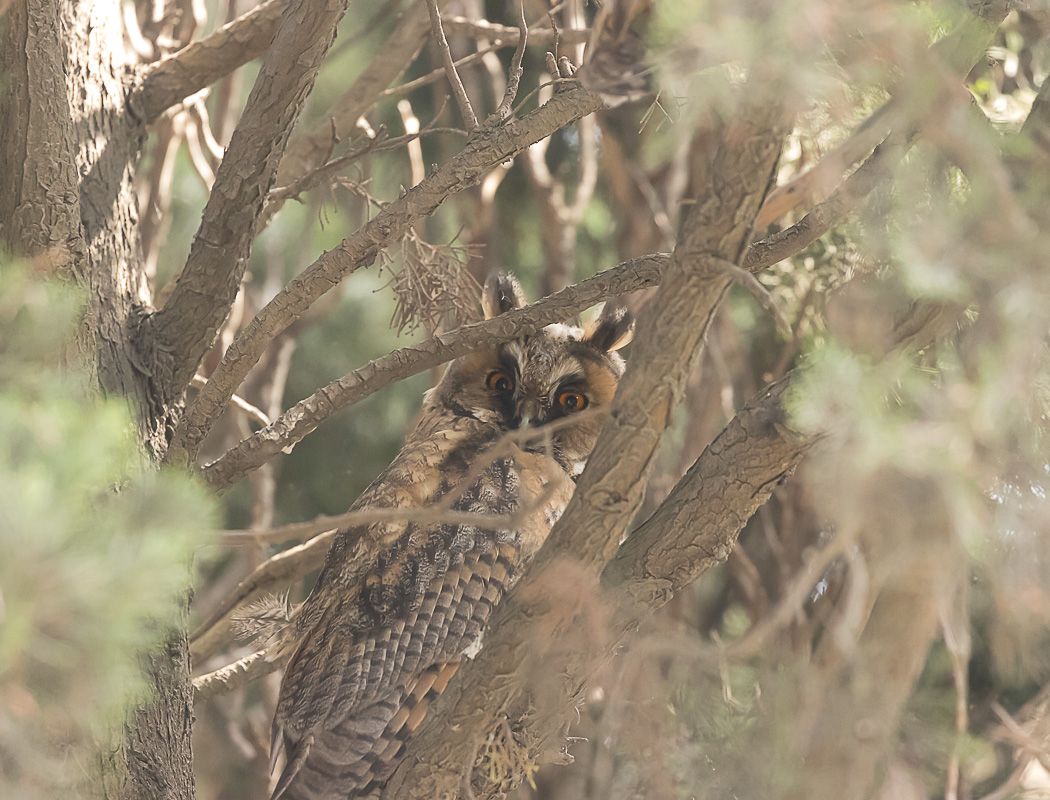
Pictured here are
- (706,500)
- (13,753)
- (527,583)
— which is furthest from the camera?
(706,500)

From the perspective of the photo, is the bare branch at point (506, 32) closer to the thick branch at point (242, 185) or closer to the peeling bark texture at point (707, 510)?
the thick branch at point (242, 185)

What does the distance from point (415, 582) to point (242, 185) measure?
78 cm

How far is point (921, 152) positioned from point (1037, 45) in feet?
1.57

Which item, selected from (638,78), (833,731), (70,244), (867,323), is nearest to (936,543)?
(867,323)

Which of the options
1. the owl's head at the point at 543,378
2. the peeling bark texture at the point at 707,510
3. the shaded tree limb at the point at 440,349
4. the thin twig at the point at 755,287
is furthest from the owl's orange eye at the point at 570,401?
the thin twig at the point at 755,287

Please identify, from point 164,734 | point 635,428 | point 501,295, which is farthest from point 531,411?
point 635,428

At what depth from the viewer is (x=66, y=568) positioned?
70cm

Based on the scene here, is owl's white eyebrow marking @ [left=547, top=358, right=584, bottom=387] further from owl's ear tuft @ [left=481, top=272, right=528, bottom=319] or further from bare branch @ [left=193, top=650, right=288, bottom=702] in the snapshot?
bare branch @ [left=193, top=650, right=288, bottom=702]

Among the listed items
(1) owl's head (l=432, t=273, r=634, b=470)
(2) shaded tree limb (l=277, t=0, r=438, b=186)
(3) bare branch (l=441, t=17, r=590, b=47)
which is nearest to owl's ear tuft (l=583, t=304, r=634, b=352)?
(1) owl's head (l=432, t=273, r=634, b=470)

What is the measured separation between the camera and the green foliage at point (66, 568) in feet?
2.23

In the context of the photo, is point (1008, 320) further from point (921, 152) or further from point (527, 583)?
point (527, 583)

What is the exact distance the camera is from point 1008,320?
0.90m

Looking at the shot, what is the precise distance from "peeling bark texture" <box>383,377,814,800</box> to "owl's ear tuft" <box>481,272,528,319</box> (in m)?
1.16

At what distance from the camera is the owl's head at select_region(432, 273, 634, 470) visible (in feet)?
7.15
